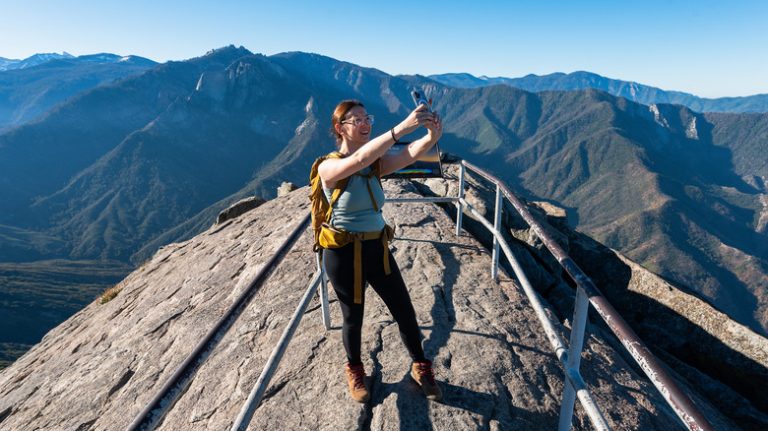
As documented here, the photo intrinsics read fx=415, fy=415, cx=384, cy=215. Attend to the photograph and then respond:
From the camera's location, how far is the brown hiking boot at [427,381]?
467 centimetres

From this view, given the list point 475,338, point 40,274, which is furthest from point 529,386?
point 40,274

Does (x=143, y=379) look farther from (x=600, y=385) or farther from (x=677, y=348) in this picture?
(x=677, y=348)

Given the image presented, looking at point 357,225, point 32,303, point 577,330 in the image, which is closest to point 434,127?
point 357,225

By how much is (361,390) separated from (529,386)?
2.04 metres

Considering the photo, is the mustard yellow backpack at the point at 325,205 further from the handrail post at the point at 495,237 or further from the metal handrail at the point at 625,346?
the handrail post at the point at 495,237

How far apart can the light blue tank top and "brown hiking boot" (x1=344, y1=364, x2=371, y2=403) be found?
5.78 feet

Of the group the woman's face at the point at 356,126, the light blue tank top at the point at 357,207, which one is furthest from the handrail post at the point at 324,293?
the woman's face at the point at 356,126

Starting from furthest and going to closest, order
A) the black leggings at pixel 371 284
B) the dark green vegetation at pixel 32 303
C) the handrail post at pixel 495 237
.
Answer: the dark green vegetation at pixel 32 303, the handrail post at pixel 495 237, the black leggings at pixel 371 284

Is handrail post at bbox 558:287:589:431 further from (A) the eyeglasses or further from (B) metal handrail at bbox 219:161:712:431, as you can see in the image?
(A) the eyeglasses

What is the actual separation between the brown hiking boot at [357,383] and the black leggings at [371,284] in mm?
212

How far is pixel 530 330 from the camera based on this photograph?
19.9 ft

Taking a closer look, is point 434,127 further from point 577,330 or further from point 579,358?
point 579,358

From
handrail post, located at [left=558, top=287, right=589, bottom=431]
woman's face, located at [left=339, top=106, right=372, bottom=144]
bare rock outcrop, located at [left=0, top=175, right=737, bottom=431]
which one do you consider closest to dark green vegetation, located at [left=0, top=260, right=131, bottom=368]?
bare rock outcrop, located at [left=0, top=175, right=737, bottom=431]

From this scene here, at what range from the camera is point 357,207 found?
4.15 metres
